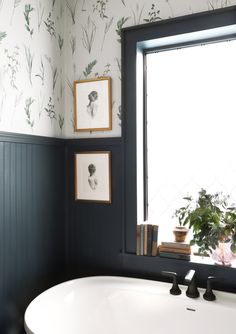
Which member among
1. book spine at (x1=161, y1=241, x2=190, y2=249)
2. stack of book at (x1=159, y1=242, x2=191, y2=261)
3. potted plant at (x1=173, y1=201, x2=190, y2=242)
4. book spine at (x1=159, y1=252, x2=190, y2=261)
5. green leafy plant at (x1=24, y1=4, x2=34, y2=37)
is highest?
green leafy plant at (x1=24, y1=4, x2=34, y2=37)

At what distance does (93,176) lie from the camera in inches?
86.8

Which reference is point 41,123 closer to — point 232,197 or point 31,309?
point 31,309

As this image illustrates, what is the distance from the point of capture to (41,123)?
6.86ft

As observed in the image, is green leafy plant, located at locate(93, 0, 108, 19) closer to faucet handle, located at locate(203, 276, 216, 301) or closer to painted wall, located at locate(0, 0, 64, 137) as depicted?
painted wall, located at locate(0, 0, 64, 137)

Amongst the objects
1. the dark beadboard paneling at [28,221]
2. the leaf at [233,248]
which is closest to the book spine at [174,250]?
the leaf at [233,248]

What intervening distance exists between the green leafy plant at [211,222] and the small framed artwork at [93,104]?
0.78m

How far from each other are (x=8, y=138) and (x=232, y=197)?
1405 mm

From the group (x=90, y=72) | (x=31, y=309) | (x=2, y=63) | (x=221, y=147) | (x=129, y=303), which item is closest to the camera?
(x=31, y=309)

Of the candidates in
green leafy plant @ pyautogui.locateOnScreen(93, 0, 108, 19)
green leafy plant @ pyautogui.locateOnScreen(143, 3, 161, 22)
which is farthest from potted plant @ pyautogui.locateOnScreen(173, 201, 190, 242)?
green leafy plant @ pyautogui.locateOnScreen(93, 0, 108, 19)

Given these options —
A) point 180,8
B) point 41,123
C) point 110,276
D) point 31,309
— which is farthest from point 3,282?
point 180,8

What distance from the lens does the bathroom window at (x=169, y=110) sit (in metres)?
2.02

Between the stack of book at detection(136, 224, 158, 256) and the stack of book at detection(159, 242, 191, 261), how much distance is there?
2.0 inches

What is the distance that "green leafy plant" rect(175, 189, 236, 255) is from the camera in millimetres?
1775

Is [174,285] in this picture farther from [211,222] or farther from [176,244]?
[211,222]
